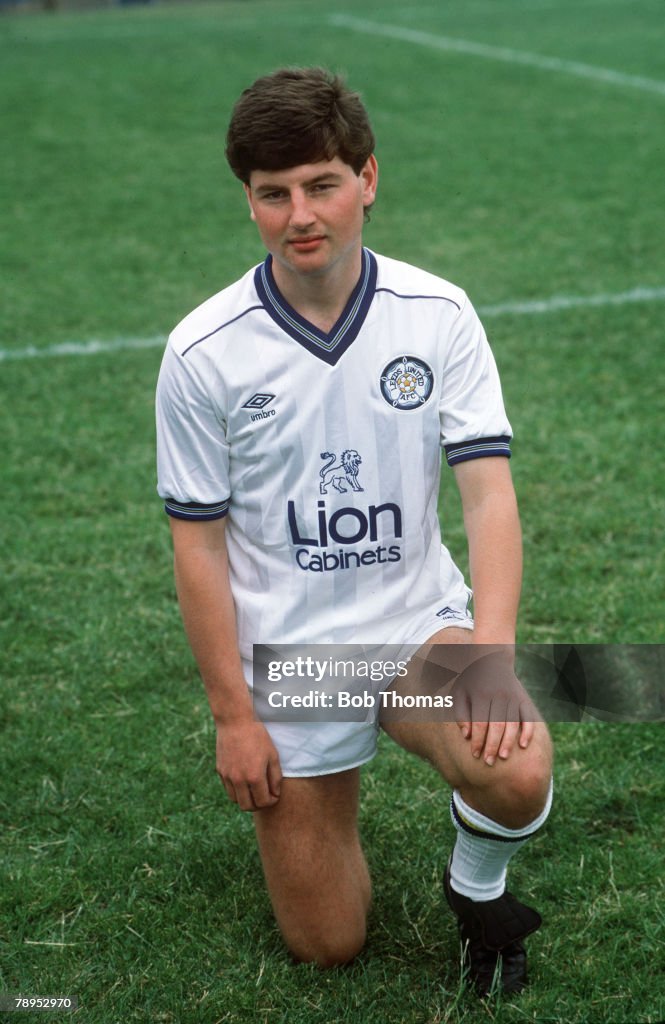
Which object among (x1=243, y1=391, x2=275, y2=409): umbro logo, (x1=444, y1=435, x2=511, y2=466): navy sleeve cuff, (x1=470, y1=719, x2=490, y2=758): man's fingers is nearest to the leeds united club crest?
(x1=444, y1=435, x2=511, y2=466): navy sleeve cuff

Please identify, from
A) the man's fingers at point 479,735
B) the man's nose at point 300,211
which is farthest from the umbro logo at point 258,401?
the man's fingers at point 479,735

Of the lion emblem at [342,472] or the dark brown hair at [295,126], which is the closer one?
the dark brown hair at [295,126]

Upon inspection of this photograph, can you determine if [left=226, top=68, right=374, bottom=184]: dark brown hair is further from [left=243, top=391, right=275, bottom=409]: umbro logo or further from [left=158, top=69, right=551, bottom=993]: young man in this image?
[left=243, top=391, right=275, bottom=409]: umbro logo

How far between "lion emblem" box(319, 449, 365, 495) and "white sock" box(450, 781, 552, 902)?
672 millimetres

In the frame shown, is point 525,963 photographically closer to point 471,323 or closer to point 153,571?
point 471,323

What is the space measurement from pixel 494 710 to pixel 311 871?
61cm

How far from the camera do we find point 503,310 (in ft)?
23.0

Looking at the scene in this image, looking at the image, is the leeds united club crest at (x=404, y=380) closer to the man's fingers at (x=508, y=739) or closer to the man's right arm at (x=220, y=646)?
the man's right arm at (x=220, y=646)

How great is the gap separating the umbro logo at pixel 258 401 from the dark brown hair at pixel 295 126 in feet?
1.41

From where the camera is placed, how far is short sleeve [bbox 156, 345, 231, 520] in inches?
104

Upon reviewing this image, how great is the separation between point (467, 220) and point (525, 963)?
6.56m

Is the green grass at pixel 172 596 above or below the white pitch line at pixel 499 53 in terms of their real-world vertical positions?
above

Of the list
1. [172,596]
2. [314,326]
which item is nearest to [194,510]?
[314,326]

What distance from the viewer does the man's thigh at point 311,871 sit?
2875mm
